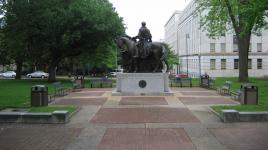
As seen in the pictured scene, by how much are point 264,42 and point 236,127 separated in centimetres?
5953

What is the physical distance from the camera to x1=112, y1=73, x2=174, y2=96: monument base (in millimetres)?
23797

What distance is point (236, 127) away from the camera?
1191 centimetres

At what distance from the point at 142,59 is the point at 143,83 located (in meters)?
1.66

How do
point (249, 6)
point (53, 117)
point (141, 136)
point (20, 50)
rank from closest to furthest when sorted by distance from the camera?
point (141, 136) → point (53, 117) → point (249, 6) → point (20, 50)

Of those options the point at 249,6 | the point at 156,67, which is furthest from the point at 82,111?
the point at 249,6

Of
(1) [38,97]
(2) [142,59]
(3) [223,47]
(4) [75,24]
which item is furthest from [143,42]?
(3) [223,47]

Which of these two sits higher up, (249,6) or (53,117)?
(249,6)

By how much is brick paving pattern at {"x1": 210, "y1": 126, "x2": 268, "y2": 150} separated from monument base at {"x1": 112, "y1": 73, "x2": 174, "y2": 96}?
480 inches

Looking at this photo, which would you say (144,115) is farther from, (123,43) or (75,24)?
(75,24)

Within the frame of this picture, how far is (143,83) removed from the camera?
78.3ft

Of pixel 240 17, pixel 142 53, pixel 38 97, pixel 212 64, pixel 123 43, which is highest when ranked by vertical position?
pixel 240 17

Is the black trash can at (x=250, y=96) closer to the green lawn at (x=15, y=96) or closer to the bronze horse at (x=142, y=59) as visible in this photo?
the bronze horse at (x=142, y=59)

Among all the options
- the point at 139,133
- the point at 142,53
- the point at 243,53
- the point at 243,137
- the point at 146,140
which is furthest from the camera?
the point at 243,53

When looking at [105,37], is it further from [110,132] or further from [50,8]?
[110,132]
